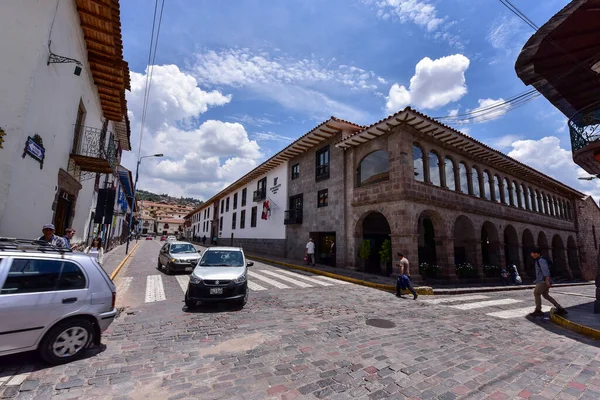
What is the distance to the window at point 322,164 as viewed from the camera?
58.7 feet

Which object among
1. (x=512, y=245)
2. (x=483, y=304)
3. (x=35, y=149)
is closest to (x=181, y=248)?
(x=35, y=149)

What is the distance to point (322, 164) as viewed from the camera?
18344 mm

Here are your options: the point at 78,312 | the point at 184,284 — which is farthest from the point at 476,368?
the point at 184,284

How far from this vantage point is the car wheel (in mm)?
3617

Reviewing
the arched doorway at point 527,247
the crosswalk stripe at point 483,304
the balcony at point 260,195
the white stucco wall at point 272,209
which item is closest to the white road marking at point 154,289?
the crosswalk stripe at point 483,304

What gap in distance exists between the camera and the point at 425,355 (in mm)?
4301

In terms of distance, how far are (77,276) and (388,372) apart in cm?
484

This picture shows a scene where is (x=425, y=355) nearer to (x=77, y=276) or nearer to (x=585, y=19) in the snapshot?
(x=77, y=276)

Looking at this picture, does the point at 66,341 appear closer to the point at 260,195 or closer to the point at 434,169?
the point at 434,169

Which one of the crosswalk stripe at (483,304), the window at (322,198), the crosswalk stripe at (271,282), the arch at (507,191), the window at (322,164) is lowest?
the crosswalk stripe at (483,304)

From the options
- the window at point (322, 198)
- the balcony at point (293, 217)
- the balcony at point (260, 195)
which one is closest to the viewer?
the window at point (322, 198)

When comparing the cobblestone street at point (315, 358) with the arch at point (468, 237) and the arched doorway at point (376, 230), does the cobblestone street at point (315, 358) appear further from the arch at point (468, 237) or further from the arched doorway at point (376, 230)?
the arched doorway at point (376, 230)

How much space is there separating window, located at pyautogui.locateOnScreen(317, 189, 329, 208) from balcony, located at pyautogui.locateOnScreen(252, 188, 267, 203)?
8013 millimetres

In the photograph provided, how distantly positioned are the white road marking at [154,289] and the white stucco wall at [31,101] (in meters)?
3.37
